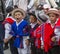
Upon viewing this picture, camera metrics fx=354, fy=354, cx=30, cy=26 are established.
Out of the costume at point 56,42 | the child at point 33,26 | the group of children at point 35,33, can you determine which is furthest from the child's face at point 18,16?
the costume at point 56,42

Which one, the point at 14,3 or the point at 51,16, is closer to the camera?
the point at 51,16

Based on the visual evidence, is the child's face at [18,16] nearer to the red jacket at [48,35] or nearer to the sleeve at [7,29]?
the sleeve at [7,29]

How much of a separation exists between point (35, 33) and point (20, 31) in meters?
0.59

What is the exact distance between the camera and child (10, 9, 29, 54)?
8336mm

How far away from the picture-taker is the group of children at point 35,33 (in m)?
7.45

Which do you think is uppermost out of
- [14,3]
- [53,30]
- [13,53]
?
[14,3]

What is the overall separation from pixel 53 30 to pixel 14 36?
4.54 ft

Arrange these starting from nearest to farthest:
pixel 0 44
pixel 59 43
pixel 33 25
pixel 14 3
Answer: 1. pixel 59 43
2. pixel 33 25
3. pixel 0 44
4. pixel 14 3

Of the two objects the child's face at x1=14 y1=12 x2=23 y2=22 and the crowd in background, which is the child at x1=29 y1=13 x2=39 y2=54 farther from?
the child's face at x1=14 y1=12 x2=23 y2=22

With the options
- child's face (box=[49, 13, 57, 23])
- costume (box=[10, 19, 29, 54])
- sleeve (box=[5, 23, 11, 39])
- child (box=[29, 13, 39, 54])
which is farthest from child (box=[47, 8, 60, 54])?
sleeve (box=[5, 23, 11, 39])

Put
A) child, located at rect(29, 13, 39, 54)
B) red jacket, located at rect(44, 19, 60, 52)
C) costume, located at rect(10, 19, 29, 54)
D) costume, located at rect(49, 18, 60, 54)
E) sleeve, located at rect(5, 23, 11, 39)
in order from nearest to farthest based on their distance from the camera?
1. costume, located at rect(49, 18, 60, 54)
2. red jacket, located at rect(44, 19, 60, 52)
3. child, located at rect(29, 13, 39, 54)
4. costume, located at rect(10, 19, 29, 54)
5. sleeve, located at rect(5, 23, 11, 39)

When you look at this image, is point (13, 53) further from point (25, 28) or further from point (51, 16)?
point (51, 16)

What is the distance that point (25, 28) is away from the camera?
8.34m

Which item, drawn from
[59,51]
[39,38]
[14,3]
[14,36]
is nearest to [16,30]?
[14,36]
